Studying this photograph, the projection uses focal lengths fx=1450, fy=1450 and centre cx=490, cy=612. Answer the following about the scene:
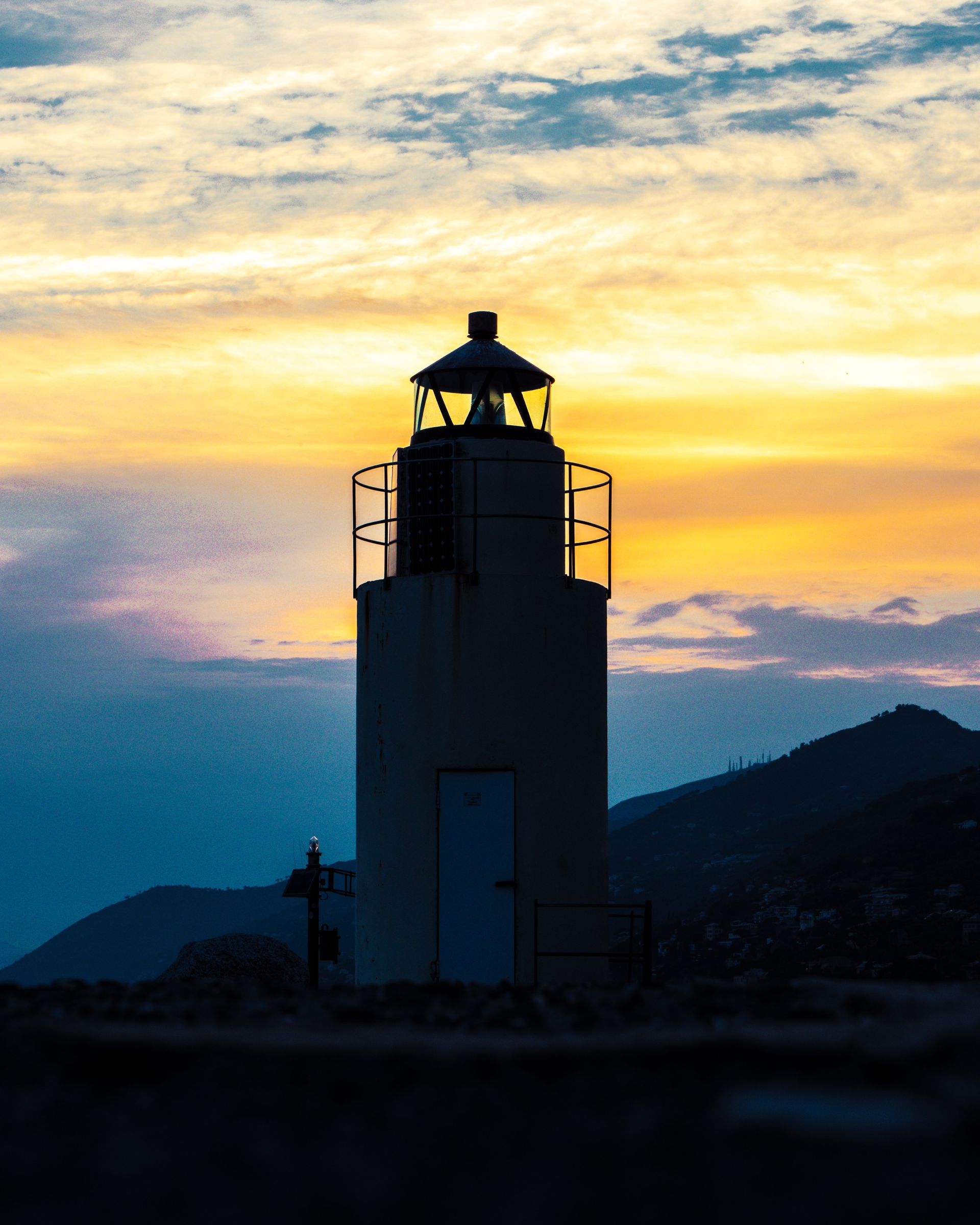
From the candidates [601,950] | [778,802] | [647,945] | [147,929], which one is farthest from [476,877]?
[147,929]

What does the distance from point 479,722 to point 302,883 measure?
5.62 m

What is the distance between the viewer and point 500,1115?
6.27 meters

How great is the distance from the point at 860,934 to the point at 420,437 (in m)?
26.2

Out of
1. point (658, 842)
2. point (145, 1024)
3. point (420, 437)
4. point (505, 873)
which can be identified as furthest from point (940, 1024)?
point (658, 842)

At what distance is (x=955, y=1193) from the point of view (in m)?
5.13

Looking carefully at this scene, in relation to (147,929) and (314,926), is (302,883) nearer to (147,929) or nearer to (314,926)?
(314,926)

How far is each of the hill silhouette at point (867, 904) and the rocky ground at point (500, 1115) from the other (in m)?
27.1

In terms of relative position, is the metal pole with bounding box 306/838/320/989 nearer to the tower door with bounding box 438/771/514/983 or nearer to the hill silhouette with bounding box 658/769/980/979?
the tower door with bounding box 438/771/514/983

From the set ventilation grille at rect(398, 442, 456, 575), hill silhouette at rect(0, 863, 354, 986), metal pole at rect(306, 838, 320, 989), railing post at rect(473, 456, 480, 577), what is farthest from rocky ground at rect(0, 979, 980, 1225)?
hill silhouette at rect(0, 863, 354, 986)

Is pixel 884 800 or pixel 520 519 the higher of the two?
pixel 520 519

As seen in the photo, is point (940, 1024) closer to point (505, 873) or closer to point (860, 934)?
point (505, 873)

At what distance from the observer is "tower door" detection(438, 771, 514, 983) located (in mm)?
→ 15523

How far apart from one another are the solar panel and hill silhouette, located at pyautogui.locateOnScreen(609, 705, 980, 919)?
1603 inches

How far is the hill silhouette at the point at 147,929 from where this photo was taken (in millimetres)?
101875
